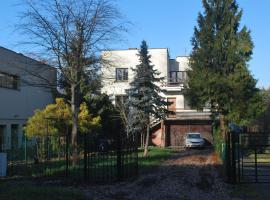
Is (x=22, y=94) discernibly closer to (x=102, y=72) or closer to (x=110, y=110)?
(x=110, y=110)

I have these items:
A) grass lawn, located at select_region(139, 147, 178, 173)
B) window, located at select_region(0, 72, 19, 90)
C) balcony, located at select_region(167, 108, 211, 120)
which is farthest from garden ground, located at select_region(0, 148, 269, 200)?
balcony, located at select_region(167, 108, 211, 120)

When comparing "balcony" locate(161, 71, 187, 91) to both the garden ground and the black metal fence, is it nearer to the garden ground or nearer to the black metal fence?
the black metal fence

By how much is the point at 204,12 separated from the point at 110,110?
486 inches

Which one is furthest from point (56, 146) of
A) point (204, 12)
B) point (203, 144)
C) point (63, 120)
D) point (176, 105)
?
point (176, 105)

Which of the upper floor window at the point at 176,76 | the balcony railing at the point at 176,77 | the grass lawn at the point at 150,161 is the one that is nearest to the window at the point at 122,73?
the balcony railing at the point at 176,77

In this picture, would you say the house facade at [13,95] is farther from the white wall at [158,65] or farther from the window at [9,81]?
the white wall at [158,65]

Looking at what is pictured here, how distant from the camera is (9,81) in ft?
136

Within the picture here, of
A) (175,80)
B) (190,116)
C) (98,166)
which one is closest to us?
(98,166)

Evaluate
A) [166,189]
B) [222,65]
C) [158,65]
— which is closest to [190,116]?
[158,65]

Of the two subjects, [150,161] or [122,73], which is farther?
[122,73]

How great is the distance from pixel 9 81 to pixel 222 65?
1732cm

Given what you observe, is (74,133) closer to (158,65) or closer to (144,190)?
(144,190)

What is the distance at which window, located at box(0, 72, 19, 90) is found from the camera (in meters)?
40.0

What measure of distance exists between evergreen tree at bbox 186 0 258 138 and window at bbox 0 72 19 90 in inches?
564
